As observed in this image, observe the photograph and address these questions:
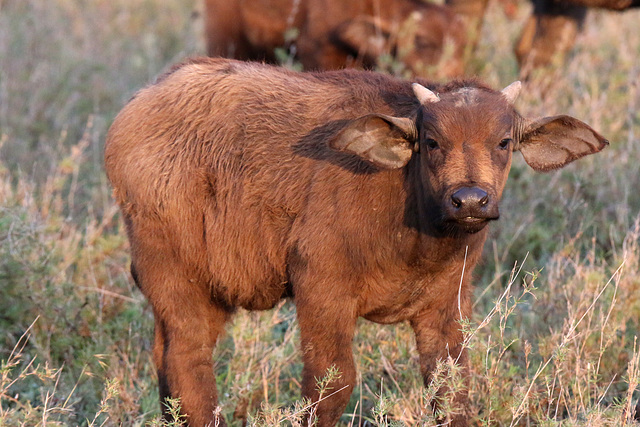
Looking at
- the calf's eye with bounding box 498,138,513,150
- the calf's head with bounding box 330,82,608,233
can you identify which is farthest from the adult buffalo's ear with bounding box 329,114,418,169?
the calf's eye with bounding box 498,138,513,150

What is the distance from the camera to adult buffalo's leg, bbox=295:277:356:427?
15.1ft

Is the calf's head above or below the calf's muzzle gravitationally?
above

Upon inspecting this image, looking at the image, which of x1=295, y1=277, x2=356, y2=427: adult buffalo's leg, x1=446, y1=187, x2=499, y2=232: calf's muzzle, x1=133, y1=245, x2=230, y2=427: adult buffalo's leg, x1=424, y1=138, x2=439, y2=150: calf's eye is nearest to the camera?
x1=446, y1=187, x2=499, y2=232: calf's muzzle

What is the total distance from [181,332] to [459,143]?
2.04 meters

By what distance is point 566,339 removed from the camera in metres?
4.35

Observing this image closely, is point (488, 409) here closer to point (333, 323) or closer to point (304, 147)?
point (333, 323)

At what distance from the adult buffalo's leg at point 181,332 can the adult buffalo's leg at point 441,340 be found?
1.28 metres

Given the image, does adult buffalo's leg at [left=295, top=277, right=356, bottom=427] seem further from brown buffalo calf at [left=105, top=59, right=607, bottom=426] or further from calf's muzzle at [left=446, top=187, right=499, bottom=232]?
calf's muzzle at [left=446, top=187, right=499, bottom=232]

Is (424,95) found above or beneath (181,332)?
above

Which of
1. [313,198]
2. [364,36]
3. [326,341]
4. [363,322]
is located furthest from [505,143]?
[364,36]

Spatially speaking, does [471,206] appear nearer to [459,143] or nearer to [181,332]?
[459,143]

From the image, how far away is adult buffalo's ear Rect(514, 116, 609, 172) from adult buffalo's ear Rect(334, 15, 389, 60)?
5.17m

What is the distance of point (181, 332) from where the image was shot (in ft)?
16.9

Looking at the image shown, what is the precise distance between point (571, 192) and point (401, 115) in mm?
3600
